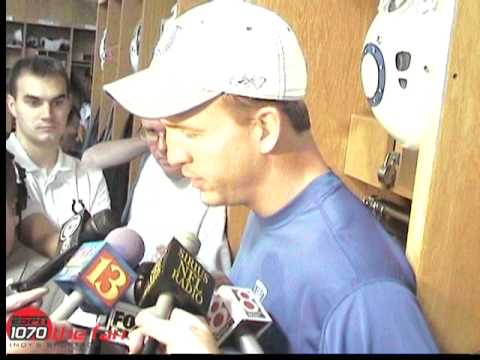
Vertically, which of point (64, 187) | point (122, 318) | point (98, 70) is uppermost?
point (98, 70)

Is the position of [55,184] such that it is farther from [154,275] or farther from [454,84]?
[454,84]

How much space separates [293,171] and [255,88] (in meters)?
0.08

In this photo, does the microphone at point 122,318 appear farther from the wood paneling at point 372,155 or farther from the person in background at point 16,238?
the wood paneling at point 372,155

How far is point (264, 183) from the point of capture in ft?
1.99

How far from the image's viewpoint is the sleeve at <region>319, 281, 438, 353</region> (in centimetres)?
58

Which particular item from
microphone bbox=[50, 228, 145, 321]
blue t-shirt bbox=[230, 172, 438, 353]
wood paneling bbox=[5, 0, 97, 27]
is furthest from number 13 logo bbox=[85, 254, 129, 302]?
wood paneling bbox=[5, 0, 97, 27]

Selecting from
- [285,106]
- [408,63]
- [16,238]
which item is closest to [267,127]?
[285,106]

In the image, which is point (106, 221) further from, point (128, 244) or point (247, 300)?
point (247, 300)

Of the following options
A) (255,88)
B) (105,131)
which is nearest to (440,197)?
(255,88)

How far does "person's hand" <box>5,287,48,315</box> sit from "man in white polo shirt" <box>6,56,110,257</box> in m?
0.04

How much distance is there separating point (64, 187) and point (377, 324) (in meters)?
0.29

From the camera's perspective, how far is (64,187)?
2.06 ft
